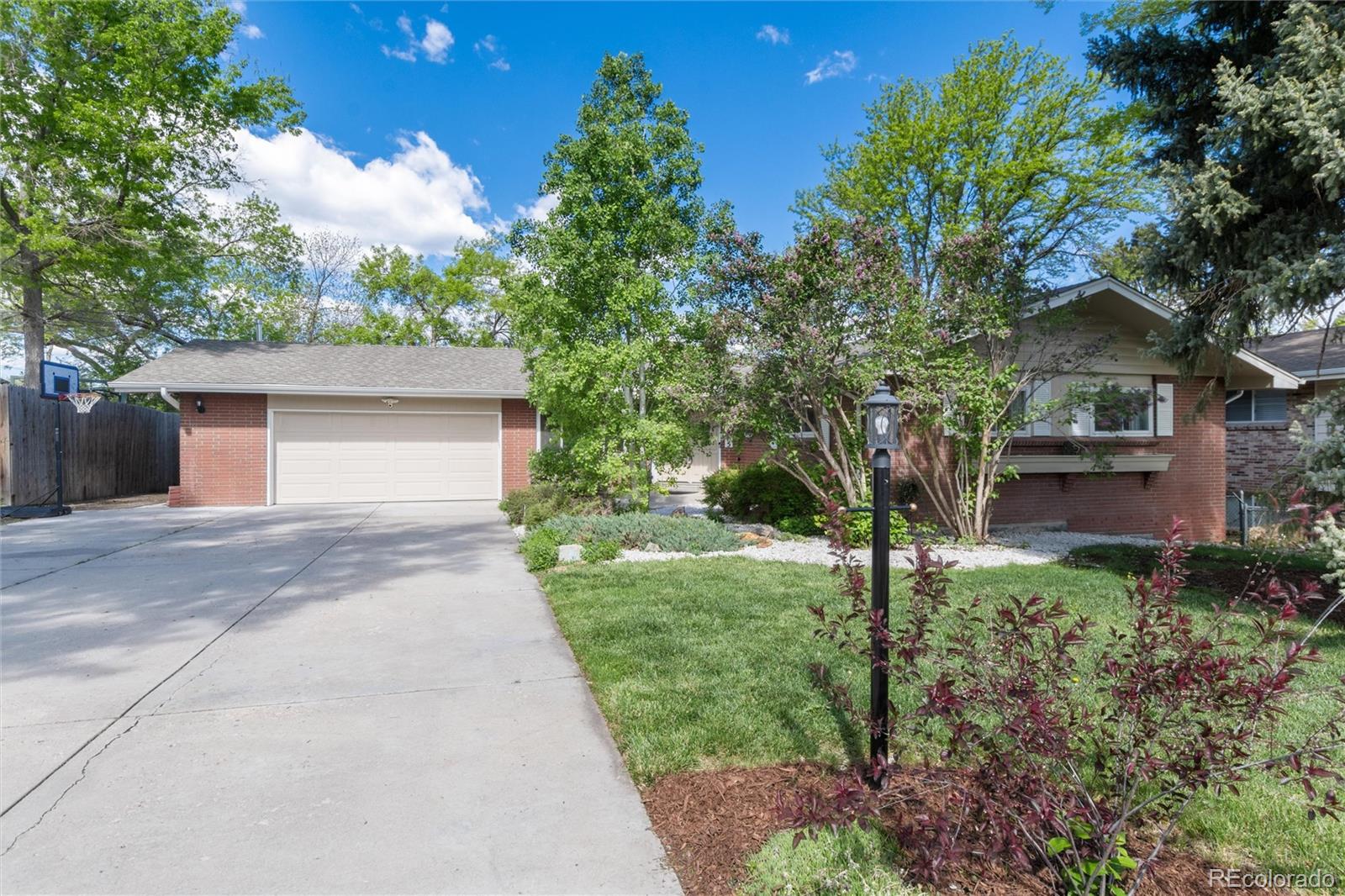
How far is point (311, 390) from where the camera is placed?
13.9 metres

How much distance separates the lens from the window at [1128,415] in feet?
31.7

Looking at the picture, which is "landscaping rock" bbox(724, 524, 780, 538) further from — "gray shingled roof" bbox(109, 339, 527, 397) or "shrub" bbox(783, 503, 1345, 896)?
"shrub" bbox(783, 503, 1345, 896)

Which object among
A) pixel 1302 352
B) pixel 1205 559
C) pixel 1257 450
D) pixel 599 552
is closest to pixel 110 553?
pixel 599 552

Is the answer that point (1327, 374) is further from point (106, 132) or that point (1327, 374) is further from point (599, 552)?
point (106, 132)

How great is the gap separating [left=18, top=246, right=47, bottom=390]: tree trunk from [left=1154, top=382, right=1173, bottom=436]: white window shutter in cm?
2421

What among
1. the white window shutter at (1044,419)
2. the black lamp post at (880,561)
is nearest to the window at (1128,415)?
the white window shutter at (1044,419)

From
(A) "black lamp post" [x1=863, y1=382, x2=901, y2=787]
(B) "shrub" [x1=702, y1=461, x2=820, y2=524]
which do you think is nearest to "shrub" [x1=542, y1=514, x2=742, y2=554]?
(B) "shrub" [x1=702, y1=461, x2=820, y2=524]

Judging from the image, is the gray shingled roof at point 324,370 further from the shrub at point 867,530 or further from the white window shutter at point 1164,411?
the white window shutter at point 1164,411

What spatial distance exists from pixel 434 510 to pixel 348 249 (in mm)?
19640

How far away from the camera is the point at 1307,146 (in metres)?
5.13

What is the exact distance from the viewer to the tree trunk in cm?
1605

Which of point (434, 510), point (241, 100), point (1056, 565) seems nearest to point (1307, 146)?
point (1056, 565)

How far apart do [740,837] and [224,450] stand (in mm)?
14988

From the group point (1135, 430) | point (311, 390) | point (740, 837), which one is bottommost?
point (740, 837)
